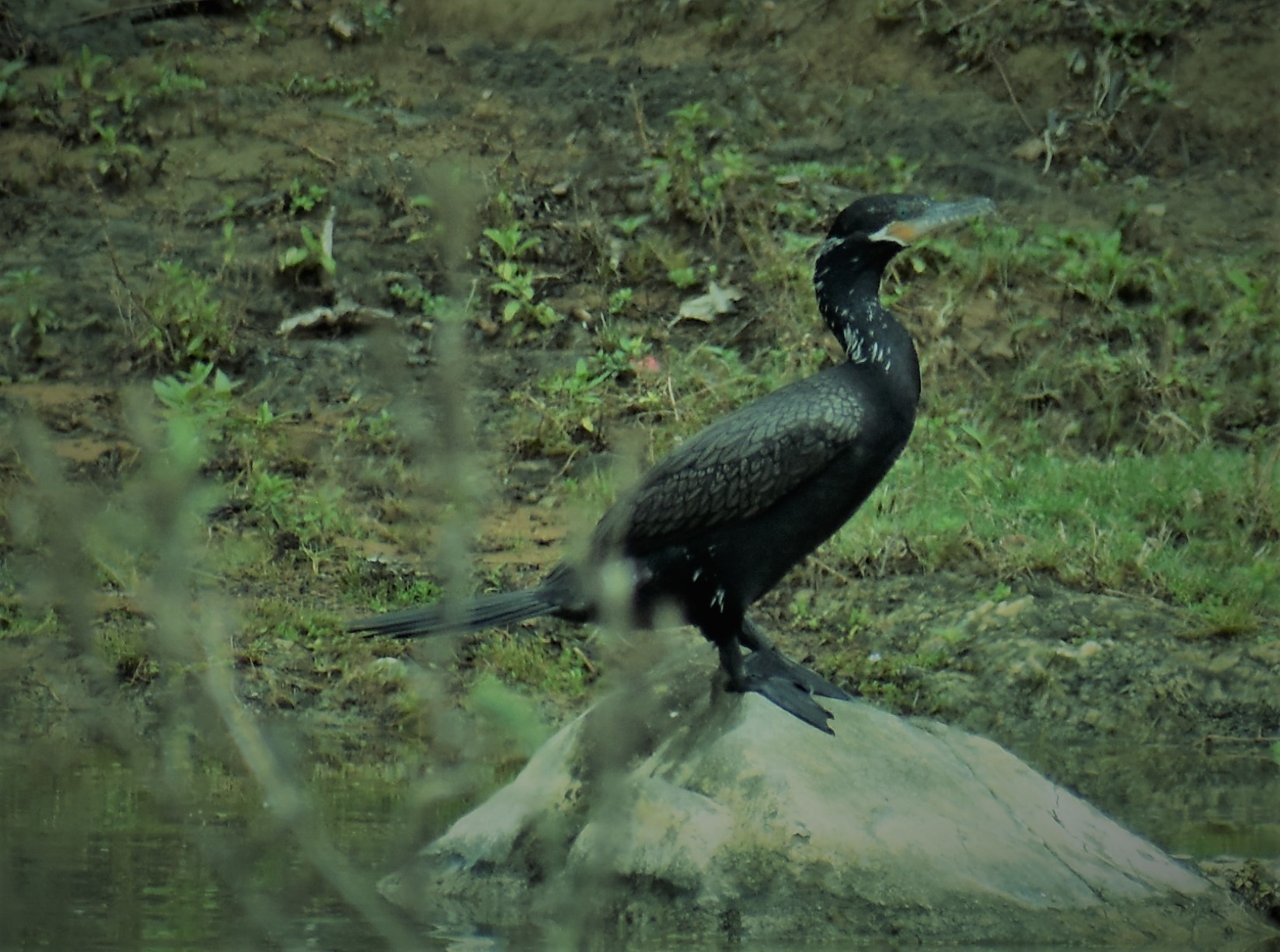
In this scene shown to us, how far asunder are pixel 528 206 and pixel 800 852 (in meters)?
6.74

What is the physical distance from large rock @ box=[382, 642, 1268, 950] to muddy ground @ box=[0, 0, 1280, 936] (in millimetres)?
2329

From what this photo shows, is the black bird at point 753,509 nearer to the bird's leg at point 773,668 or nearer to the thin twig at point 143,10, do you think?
the bird's leg at point 773,668

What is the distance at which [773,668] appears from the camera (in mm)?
4844

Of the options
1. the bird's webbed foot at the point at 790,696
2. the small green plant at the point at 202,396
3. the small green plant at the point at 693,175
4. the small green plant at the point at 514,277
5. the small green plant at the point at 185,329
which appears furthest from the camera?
the small green plant at the point at 693,175

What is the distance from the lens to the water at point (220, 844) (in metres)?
4.05

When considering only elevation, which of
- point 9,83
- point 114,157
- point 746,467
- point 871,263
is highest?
point 871,263

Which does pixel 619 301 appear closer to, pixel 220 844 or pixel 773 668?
pixel 773 668

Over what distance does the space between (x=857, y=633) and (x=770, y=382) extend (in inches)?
83.8

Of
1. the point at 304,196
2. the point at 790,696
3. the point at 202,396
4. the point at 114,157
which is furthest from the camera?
the point at 114,157

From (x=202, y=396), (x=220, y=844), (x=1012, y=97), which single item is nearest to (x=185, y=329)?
(x=202, y=396)

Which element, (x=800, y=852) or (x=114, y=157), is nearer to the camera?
(x=800, y=852)

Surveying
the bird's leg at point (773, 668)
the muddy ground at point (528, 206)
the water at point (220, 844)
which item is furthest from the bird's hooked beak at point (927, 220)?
the muddy ground at point (528, 206)

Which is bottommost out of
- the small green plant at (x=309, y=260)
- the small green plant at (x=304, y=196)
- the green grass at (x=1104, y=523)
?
the green grass at (x=1104, y=523)

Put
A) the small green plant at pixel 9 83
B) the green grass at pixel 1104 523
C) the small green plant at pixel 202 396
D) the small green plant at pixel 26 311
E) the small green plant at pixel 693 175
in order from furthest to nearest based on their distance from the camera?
the small green plant at pixel 9 83 → the small green plant at pixel 693 175 → the small green plant at pixel 26 311 → the small green plant at pixel 202 396 → the green grass at pixel 1104 523
